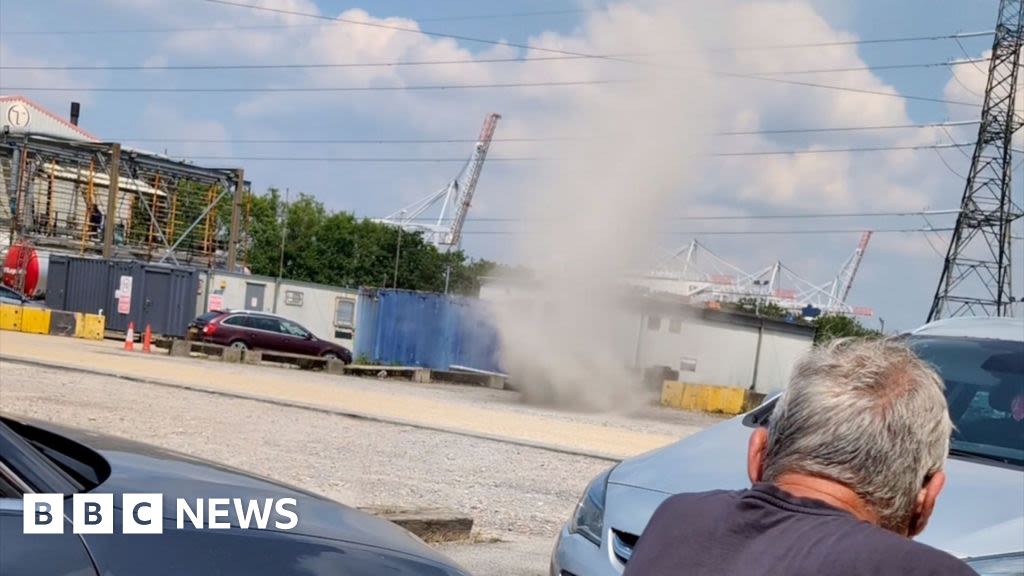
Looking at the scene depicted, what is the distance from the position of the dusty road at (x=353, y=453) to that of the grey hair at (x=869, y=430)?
4711mm

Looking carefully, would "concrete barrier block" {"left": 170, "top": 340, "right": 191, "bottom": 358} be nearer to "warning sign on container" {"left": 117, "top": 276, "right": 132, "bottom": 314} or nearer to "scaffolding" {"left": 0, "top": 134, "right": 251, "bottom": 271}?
"warning sign on container" {"left": 117, "top": 276, "right": 132, "bottom": 314}

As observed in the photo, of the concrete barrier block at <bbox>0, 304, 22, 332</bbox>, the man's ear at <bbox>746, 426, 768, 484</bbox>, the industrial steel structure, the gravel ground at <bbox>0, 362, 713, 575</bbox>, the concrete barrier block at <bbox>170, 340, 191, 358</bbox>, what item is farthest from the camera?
the industrial steel structure

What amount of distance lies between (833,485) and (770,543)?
0.56ft

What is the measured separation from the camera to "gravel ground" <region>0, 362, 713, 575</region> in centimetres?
852

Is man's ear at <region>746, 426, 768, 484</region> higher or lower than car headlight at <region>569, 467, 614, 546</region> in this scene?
higher

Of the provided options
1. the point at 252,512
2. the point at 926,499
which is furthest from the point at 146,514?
the point at 926,499

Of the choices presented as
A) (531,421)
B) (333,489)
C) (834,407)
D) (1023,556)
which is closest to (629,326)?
(531,421)

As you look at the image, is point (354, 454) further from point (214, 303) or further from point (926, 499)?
point (214, 303)

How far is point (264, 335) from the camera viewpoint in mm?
30156

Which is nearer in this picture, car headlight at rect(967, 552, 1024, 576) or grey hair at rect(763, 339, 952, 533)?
grey hair at rect(763, 339, 952, 533)

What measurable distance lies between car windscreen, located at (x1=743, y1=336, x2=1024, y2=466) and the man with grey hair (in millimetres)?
2836

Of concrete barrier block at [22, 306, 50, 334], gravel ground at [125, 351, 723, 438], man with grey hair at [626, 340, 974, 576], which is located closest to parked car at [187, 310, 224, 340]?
gravel ground at [125, 351, 723, 438]

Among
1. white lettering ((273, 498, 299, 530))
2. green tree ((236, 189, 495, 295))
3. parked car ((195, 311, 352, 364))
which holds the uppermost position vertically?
green tree ((236, 189, 495, 295))

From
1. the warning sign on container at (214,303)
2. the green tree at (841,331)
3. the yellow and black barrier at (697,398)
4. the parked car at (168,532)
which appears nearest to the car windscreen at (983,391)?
the green tree at (841,331)
